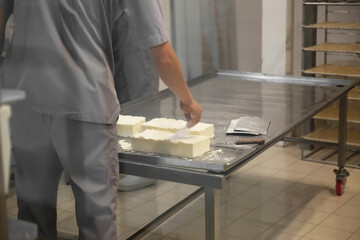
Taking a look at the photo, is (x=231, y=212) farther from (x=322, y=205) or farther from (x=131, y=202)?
(x=131, y=202)

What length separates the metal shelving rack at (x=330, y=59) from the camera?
11.8 feet

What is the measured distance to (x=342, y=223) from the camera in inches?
116

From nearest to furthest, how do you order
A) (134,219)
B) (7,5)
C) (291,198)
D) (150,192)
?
(7,5) < (134,219) < (150,192) < (291,198)

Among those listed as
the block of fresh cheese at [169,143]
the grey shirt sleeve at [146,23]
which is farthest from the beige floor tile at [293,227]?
the grey shirt sleeve at [146,23]

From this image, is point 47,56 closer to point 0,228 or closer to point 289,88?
point 0,228


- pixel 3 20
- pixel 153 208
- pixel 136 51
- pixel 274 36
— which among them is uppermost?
pixel 3 20

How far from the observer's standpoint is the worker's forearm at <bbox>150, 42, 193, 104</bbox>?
1688 millimetres

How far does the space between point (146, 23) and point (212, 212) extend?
729 millimetres

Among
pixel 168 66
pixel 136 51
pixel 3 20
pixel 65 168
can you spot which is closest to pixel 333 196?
pixel 168 66

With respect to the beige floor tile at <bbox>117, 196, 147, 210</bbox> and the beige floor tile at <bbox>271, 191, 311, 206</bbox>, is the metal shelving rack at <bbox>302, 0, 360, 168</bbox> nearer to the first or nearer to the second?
the beige floor tile at <bbox>271, 191, 311, 206</bbox>

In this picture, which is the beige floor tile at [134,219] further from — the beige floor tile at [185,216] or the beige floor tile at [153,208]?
the beige floor tile at [185,216]

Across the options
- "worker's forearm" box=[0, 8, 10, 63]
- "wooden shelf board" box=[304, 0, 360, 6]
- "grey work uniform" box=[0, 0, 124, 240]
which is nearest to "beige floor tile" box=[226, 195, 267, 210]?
"wooden shelf board" box=[304, 0, 360, 6]

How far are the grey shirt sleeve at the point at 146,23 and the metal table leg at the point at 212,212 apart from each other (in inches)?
22.9

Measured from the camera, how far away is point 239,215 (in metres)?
3.07
